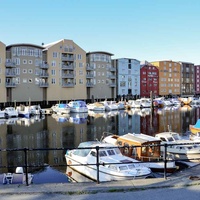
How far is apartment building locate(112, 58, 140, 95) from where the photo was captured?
342ft

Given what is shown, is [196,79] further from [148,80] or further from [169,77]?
[148,80]

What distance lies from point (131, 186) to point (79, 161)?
11.2 meters

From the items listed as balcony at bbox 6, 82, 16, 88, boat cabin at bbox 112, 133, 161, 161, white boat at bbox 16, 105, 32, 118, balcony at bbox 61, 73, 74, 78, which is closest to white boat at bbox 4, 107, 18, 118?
white boat at bbox 16, 105, 32, 118

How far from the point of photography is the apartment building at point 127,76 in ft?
342

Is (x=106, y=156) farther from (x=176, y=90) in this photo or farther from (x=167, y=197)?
(x=176, y=90)

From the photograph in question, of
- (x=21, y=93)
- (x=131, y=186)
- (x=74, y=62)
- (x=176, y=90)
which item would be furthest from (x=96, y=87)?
(x=131, y=186)

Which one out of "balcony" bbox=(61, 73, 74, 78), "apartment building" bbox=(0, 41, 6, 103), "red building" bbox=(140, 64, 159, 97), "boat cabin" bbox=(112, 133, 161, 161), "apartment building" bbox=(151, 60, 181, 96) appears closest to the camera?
"boat cabin" bbox=(112, 133, 161, 161)

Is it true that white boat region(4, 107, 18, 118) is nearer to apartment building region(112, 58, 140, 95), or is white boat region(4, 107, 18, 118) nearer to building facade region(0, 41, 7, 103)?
building facade region(0, 41, 7, 103)

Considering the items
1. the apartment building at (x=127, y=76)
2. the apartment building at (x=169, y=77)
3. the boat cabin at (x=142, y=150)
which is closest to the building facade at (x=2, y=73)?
the apartment building at (x=127, y=76)

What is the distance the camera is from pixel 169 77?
420 feet

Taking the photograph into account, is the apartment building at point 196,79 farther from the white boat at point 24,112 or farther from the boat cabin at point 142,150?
the boat cabin at point 142,150

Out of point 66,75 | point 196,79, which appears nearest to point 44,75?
point 66,75

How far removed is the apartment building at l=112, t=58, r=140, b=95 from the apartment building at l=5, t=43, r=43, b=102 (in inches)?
1396

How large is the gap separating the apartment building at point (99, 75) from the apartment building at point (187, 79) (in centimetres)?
5372
